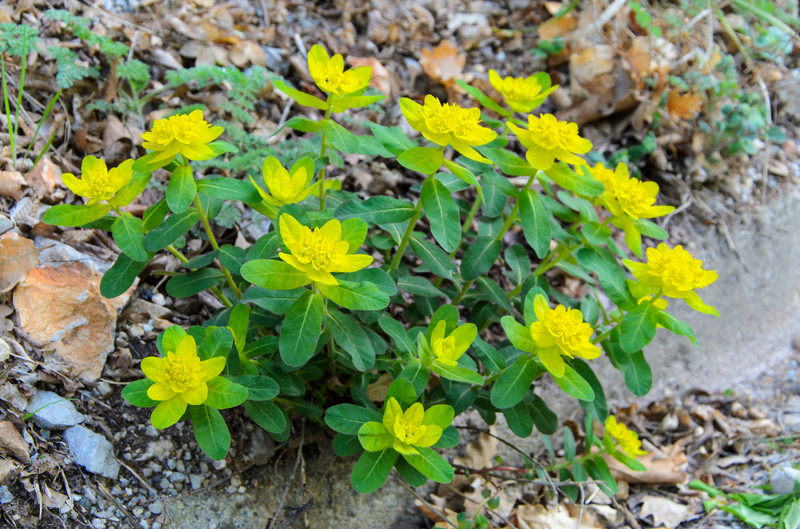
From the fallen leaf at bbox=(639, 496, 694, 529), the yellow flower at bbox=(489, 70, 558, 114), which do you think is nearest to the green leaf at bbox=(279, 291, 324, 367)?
the yellow flower at bbox=(489, 70, 558, 114)

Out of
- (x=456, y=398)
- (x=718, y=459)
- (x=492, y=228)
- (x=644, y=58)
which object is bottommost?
(x=718, y=459)

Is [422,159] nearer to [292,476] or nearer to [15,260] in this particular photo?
[292,476]

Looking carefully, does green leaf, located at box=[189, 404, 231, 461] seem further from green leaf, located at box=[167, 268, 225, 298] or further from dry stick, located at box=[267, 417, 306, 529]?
dry stick, located at box=[267, 417, 306, 529]

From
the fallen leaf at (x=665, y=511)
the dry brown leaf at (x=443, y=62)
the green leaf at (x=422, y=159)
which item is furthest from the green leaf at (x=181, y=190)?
the fallen leaf at (x=665, y=511)

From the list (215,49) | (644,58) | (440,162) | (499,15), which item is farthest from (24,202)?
(644,58)

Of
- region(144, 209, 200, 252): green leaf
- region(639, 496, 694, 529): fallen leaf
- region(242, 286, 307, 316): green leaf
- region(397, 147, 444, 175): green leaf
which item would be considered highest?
region(397, 147, 444, 175): green leaf

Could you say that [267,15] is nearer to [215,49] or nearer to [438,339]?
[215,49]
